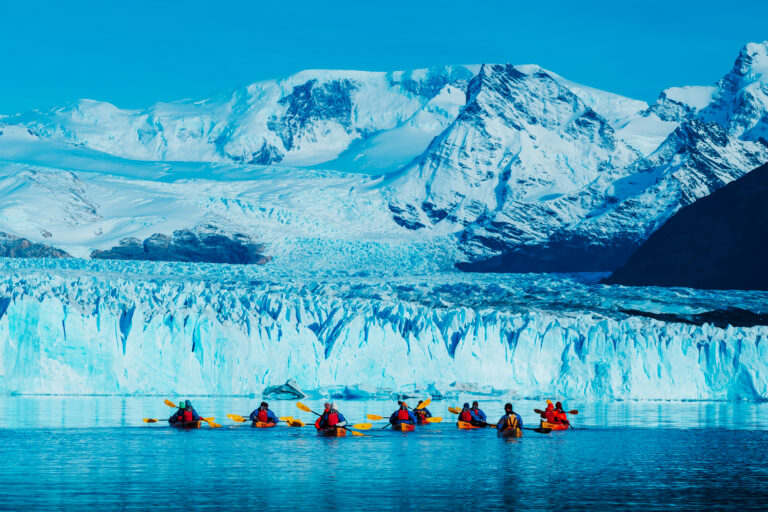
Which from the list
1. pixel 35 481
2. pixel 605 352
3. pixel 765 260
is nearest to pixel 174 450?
pixel 35 481

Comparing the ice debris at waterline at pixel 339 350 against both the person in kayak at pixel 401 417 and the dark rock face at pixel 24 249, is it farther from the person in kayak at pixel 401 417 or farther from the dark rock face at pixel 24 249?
the dark rock face at pixel 24 249

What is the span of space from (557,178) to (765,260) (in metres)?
75.2

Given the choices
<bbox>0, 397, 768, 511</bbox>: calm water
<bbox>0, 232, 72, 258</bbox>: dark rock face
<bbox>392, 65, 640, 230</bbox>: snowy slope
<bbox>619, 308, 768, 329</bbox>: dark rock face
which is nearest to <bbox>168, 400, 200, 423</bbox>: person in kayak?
<bbox>0, 397, 768, 511</bbox>: calm water

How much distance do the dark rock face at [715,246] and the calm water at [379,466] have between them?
184 ft

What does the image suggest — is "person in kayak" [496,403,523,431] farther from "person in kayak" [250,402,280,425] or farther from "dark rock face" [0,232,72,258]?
"dark rock face" [0,232,72,258]

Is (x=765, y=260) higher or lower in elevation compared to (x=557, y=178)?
lower

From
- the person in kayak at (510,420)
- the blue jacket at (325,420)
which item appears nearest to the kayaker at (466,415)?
the person in kayak at (510,420)

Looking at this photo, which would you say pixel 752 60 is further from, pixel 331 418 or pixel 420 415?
pixel 331 418

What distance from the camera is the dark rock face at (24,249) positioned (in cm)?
10381

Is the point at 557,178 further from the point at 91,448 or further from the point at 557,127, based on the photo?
the point at 91,448

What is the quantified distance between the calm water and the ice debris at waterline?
5.00 meters

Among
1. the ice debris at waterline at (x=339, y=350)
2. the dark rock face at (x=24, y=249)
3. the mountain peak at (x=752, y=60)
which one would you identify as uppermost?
the mountain peak at (x=752, y=60)

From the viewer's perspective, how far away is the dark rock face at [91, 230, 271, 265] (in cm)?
11269

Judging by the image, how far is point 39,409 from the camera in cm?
3416
